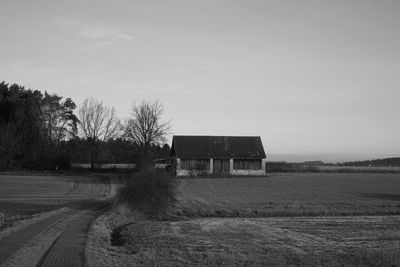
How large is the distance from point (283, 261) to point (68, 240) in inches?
312

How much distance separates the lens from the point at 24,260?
12.4 metres

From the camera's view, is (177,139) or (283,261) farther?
(177,139)

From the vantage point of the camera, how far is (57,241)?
620 inches

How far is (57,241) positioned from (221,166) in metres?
52.7

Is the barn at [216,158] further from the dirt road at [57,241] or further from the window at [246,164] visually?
the dirt road at [57,241]

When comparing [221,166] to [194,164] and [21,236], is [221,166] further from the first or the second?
[21,236]

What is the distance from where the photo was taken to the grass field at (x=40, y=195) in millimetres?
28816

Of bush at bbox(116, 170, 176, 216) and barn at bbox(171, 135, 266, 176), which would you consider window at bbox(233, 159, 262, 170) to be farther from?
bush at bbox(116, 170, 176, 216)

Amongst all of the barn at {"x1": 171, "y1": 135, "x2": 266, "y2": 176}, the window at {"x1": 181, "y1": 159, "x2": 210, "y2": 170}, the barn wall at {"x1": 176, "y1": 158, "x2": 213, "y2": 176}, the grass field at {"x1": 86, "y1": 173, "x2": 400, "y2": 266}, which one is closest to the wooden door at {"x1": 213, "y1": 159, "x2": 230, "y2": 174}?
the barn at {"x1": 171, "y1": 135, "x2": 266, "y2": 176}

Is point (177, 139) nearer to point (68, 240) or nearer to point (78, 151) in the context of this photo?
point (78, 151)

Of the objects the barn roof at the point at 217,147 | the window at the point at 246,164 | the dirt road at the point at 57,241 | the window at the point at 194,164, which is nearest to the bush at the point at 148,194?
the dirt road at the point at 57,241

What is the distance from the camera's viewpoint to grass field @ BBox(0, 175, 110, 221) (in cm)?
2882

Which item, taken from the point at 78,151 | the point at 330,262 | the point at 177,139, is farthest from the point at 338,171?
the point at 330,262

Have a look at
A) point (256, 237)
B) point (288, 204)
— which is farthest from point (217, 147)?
point (256, 237)
